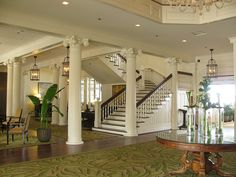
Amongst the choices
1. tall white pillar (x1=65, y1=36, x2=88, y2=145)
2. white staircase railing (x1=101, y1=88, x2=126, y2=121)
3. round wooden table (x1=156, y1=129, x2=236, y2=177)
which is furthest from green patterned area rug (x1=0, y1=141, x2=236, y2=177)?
white staircase railing (x1=101, y1=88, x2=126, y2=121)

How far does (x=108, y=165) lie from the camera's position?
4793 millimetres

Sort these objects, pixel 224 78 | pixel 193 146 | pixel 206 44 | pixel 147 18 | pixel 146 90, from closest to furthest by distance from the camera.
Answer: pixel 193 146
pixel 147 18
pixel 206 44
pixel 224 78
pixel 146 90

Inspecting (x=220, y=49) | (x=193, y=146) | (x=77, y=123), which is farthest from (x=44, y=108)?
(x=220, y=49)

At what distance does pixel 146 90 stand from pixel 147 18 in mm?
6366

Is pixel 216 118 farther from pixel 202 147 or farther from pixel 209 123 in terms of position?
pixel 202 147

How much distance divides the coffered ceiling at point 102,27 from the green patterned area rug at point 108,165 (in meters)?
3.45

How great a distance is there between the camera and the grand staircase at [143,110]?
9805 millimetres

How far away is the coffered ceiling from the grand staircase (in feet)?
6.01

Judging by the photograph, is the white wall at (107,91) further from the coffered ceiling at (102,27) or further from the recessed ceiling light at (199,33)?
the recessed ceiling light at (199,33)

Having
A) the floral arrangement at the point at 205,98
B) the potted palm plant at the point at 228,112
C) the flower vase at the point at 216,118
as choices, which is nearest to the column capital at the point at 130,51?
the floral arrangement at the point at 205,98

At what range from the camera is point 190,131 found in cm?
445

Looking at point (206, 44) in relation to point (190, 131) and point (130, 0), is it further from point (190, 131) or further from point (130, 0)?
point (190, 131)

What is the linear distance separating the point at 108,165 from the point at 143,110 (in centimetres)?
552

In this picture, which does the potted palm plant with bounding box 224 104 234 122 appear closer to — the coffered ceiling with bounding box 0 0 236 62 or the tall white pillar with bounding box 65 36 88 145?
the coffered ceiling with bounding box 0 0 236 62
